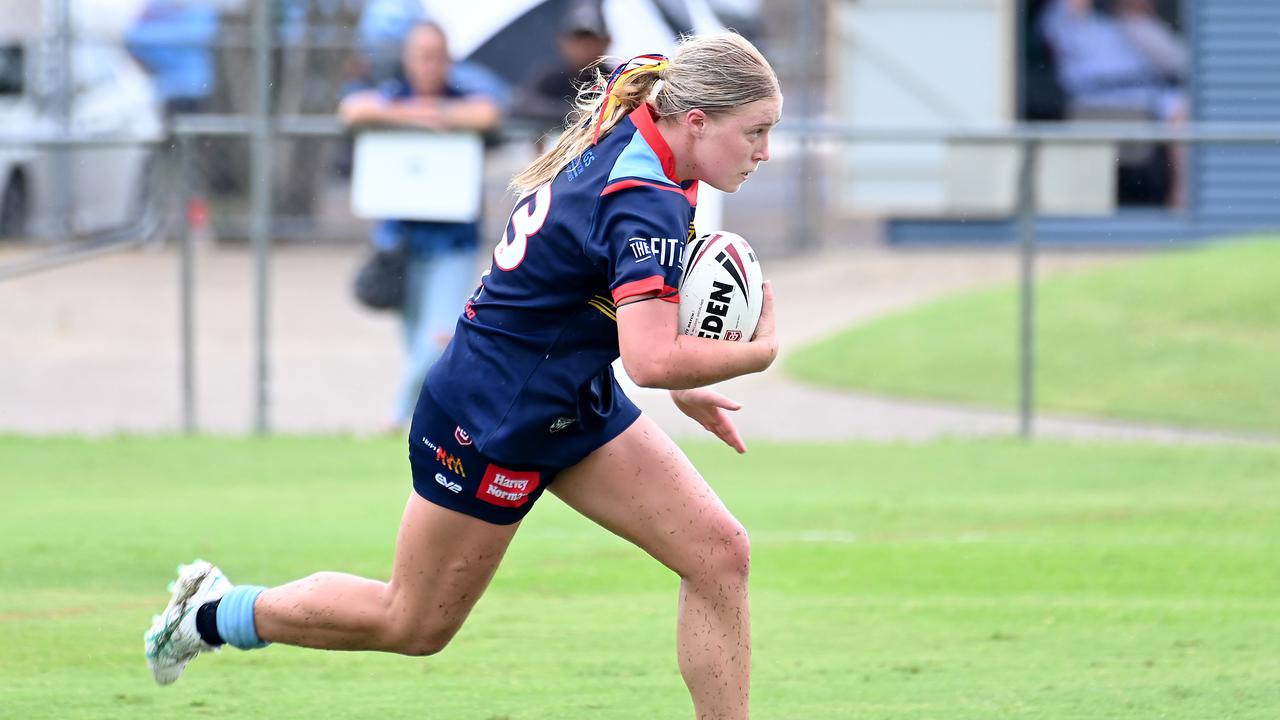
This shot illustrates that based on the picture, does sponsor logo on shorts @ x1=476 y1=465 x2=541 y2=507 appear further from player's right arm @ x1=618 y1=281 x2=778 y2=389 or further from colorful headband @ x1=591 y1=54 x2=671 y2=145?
colorful headband @ x1=591 y1=54 x2=671 y2=145

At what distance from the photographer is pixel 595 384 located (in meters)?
4.61

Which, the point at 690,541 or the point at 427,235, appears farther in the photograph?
the point at 427,235

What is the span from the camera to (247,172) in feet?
68.3

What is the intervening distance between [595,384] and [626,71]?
0.79 m

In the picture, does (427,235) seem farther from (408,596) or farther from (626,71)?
(626,71)

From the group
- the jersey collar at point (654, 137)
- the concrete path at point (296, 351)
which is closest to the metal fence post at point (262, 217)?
the concrete path at point (296, 351)

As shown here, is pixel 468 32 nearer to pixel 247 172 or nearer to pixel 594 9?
pixel 594 9

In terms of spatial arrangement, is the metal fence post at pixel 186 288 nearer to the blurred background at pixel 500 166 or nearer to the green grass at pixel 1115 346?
the blurred background at pixel 500 166

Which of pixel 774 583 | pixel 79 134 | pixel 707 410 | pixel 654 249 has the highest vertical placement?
pixel 654 249

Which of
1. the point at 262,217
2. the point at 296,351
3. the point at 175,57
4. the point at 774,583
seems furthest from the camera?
the point at 175,57

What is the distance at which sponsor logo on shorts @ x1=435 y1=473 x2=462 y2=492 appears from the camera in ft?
15.1

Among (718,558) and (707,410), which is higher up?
(707,410)

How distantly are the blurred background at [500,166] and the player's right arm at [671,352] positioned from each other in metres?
5.63

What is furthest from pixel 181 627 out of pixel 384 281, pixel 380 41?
pixel 380 41
